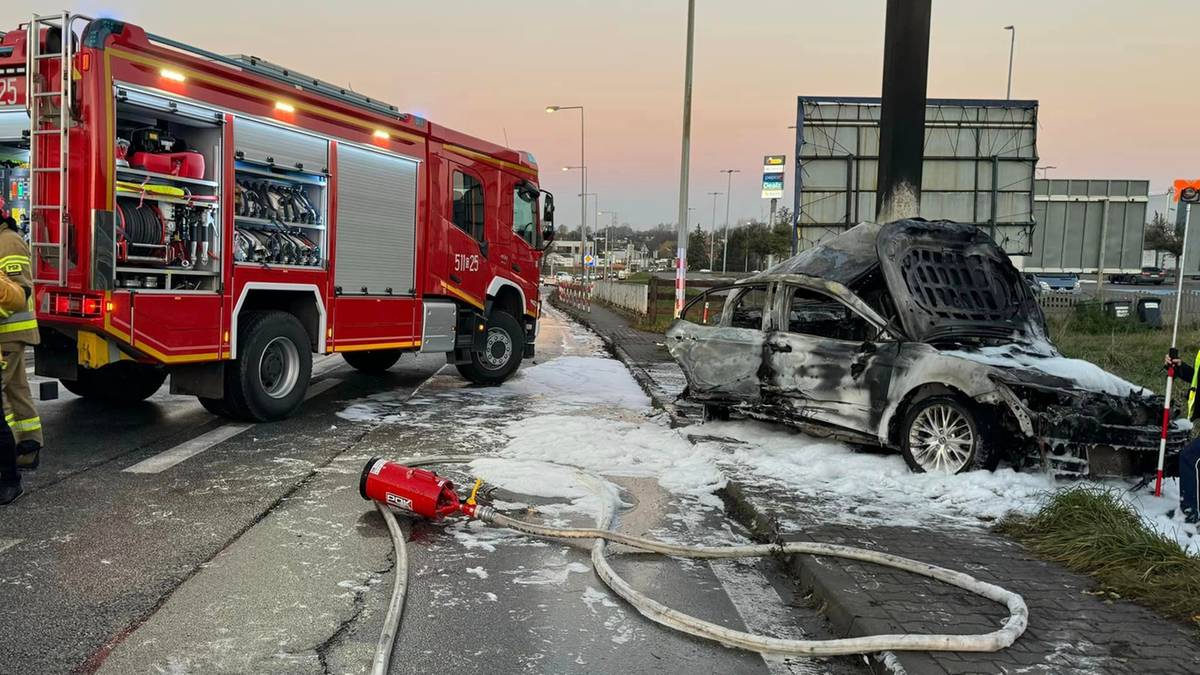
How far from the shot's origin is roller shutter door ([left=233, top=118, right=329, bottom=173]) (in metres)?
7.70

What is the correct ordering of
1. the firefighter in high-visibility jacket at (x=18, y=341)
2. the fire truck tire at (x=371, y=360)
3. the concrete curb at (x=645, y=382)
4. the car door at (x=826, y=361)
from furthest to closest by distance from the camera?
the fire truck tire at (x=371, y=360), the concrete curb at (x=645, y=382), the car door at (x=826, y=361), the firefighter in high-visibility jacket at (x=18, y=341)

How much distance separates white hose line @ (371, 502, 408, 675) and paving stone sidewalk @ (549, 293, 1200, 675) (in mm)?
1949

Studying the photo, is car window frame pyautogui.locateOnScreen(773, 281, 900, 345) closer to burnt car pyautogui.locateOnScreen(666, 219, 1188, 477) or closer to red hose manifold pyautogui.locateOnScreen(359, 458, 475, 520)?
burnt car pyautogui.locateOnScreen(666, 219, 1188, 477)

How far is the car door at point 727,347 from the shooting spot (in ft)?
26.3

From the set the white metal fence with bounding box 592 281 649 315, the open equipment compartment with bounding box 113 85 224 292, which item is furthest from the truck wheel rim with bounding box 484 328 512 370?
the white metal fence with bounding box 592 281 649 315

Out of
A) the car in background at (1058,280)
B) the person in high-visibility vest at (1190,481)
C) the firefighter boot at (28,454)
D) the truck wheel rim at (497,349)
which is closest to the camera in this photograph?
the person in high-visibility vest at (1190,481)

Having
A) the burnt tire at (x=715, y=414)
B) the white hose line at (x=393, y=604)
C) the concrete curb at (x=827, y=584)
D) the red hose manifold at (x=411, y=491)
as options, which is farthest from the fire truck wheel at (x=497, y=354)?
the white hose line at (x=393, y=604)

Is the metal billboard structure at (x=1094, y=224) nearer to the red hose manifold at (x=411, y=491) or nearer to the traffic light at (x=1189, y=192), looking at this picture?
the traffic light at (x=1189, y=192)

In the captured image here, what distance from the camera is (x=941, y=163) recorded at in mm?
15008

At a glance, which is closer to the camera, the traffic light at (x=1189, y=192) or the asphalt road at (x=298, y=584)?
the asphalt road at (x=298, y=584)

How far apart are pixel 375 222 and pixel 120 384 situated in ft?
10.2

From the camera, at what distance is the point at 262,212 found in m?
8.11

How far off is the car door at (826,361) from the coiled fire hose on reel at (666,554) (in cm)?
222

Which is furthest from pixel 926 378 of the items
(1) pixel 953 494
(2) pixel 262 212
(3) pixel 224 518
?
(2) pixel 262 212
